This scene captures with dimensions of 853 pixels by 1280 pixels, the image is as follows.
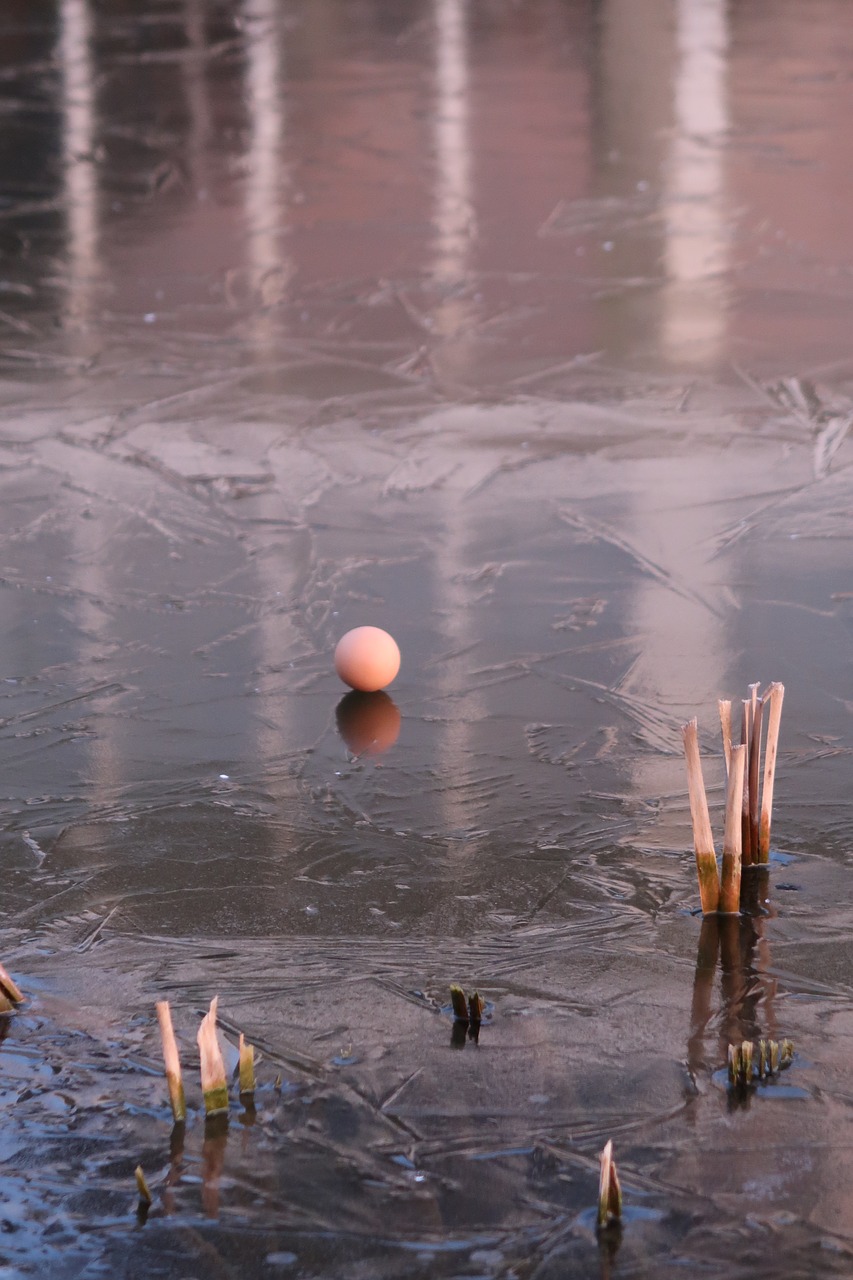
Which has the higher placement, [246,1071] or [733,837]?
[733,837]

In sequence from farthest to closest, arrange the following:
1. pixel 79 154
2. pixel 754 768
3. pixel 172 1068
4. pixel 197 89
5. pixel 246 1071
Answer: pixel 197 89 < pixel 79 154 < pixel 754 768 < pixel 246 1071 < pixel 172 1068

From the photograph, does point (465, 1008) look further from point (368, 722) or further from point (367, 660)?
point (367, 660)

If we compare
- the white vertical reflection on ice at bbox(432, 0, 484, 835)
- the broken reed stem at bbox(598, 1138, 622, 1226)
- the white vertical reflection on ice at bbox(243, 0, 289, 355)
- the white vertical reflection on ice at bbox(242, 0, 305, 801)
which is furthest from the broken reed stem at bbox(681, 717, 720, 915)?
the white vertical reflection on ice at bbox(243, 0, 289, 355)

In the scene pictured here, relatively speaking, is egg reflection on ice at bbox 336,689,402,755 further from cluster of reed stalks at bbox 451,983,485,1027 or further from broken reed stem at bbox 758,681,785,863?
cluster of reed stalks at bbox 451,983,485,1027

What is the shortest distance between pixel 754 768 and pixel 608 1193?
1523 mm

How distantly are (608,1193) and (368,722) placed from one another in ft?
8.62

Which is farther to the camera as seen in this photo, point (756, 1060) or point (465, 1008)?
point (465, 1008)

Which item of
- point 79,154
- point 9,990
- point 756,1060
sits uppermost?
point 79,154

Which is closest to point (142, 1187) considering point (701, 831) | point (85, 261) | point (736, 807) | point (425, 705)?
point (701, 831)

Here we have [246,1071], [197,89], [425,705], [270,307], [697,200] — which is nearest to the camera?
[246,1071]

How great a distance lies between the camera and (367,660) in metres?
5.55

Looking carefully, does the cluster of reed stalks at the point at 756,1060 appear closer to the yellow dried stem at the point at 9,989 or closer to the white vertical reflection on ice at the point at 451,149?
the yellow dried stem at the point at 9,989

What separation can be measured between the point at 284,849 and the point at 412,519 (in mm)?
3105

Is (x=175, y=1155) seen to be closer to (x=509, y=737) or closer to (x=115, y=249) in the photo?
(x=509, y=737)
